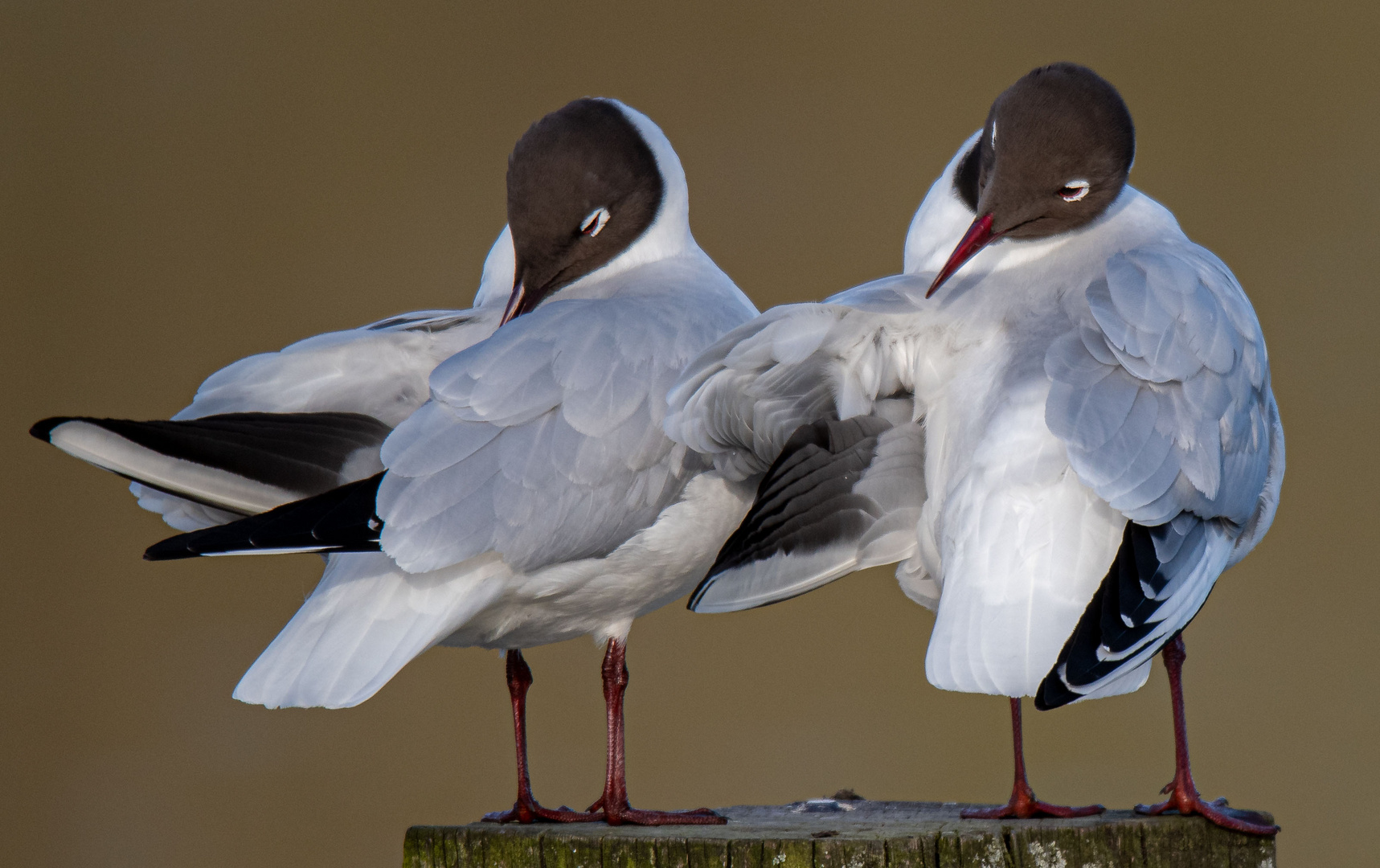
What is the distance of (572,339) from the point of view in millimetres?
2236

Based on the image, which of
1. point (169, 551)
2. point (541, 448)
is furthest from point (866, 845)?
point (169, 551)

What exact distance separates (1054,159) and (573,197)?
794 mm

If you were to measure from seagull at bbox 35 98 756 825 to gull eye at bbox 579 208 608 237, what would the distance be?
0.19m

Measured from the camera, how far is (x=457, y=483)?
212 centimetres

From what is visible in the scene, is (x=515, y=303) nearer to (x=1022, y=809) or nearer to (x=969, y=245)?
(x=969, y=245)

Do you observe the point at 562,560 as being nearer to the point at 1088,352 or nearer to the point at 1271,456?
the point at 1088,352

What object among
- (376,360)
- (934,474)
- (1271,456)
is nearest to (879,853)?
(934,474)

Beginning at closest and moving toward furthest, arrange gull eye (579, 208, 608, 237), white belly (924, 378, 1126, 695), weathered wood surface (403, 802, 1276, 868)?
white belly (924, 378, 1126, 695) → weathered wood surface (403, 802, 1276, 868) → gull eye (579, 208, 608, 237)

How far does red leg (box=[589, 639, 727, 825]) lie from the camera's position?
2.20 metres

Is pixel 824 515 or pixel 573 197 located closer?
pixel 824 515

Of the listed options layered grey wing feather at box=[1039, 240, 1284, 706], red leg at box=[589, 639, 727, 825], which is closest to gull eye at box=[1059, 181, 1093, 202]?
layered grey wing feather at box=[1039, 240, 1284, 706]

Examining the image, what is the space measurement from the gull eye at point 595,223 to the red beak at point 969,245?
67cm

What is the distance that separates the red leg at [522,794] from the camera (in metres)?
2.37

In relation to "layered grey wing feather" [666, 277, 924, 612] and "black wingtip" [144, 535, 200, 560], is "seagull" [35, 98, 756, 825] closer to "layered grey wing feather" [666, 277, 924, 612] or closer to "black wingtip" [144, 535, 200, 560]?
"black wingtip" [144, 535, 200, 560]
